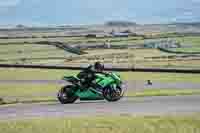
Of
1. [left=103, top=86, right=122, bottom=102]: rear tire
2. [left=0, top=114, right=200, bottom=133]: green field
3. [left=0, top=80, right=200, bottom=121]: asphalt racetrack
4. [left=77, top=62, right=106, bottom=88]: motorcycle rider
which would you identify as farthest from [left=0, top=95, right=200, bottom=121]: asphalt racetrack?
[left=0, top=114, right=200, bottom=133]: green field

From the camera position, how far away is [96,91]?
2362 centimetres

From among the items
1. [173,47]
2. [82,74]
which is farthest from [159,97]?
[173,47]

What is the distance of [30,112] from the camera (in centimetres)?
2039

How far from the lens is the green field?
16.2m

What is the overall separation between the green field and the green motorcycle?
528 cm

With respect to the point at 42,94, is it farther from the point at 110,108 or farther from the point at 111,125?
the point at 111,125

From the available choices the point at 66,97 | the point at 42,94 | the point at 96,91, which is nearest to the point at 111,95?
the point at 96,91

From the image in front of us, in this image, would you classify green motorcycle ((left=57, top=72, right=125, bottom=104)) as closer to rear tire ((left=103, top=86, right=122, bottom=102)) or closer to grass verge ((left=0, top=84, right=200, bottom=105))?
rear tire ((left=103, top=86, right=122, bottom=102))

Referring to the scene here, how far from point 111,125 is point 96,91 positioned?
22.7 ft

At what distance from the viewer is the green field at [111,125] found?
1622 cm

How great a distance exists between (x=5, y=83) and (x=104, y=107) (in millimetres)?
30188

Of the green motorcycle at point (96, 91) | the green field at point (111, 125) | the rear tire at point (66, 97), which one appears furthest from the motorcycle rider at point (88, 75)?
the green field at point (111, 125)

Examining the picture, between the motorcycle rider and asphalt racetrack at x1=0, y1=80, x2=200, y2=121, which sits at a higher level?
the motorcycle rider

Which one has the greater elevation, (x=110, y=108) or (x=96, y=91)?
(x=96, y=91)
